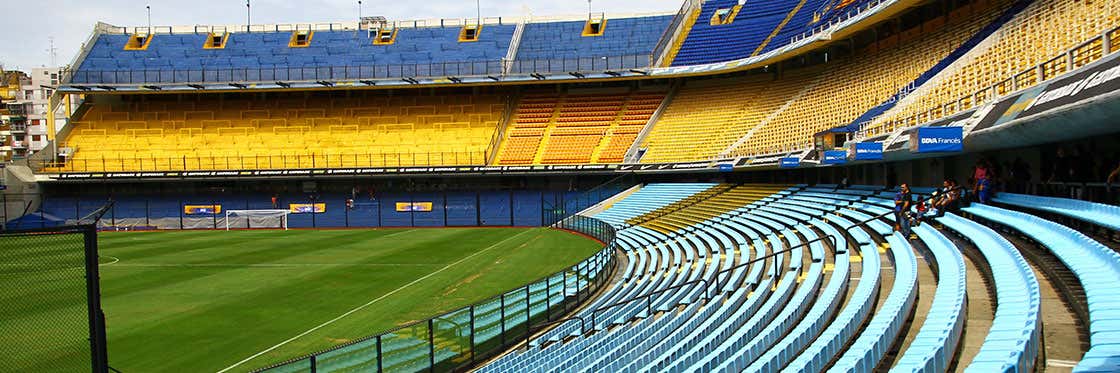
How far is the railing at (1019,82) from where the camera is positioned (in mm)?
12053

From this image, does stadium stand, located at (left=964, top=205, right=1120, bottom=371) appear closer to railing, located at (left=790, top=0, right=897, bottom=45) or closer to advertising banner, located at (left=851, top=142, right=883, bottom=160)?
advertising banner, located at (left=851, top=142, right=883, bottom=160)

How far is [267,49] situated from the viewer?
50.5 metres

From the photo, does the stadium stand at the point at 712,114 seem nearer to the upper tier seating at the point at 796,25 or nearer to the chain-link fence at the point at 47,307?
the upper tier seating at the point at 796,25

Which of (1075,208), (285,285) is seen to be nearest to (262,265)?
(285,285)

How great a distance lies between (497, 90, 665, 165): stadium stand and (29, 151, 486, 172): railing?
8.08ft

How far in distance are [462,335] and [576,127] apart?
110ft

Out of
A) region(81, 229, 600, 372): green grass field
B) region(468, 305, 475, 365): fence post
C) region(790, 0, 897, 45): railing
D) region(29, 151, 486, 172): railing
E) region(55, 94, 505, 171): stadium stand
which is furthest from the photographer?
region(55, 94, 505, 171): stadium stand

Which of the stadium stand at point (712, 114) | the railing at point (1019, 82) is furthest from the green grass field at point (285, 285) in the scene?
the railing at point (1019, 82)

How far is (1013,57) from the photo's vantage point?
19.2 metres

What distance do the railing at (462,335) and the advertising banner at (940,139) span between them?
6.26 meters

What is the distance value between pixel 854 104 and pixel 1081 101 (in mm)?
22083

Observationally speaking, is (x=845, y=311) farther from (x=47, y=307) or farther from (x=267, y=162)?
(x=267, y=162)

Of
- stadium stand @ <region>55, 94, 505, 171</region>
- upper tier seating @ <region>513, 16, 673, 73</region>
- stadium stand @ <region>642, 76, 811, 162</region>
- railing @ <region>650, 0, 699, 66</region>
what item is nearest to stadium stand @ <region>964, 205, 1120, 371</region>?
stadium stand @ <region>642, 76, 811, 162</region>

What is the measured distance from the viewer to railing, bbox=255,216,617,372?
29.3 feet
